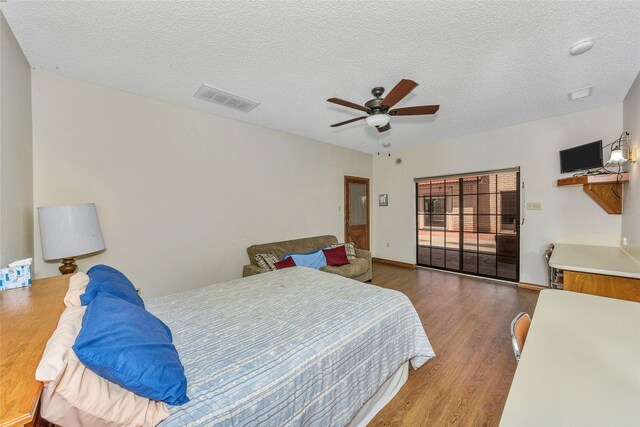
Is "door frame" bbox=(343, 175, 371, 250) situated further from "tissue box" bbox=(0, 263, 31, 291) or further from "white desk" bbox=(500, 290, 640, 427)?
"tissue box" bbox=(0, 263, 31, 291)

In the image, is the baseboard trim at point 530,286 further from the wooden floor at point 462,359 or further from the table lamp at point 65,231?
the table lamp at point 65,231

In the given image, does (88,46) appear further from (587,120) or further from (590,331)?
(587,120)

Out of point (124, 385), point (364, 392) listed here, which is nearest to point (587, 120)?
point (364, 392)

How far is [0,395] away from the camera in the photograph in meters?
0.61

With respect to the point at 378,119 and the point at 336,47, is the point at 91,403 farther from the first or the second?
the point at 378,119

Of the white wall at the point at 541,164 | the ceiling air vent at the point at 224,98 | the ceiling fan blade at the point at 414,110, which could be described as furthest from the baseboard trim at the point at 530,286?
the ceiling air vent at the point at 224,98

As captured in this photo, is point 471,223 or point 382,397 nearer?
point 382,397

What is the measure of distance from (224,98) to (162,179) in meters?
1.20

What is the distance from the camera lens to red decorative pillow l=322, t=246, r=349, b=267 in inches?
159

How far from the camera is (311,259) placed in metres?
3.87

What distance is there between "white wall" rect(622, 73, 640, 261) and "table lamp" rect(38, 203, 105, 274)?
4897 millimetres

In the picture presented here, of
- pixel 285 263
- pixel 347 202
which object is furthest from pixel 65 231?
pixel 347 202

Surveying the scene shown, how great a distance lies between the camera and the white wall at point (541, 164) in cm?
337

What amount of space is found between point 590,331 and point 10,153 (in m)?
3.57
